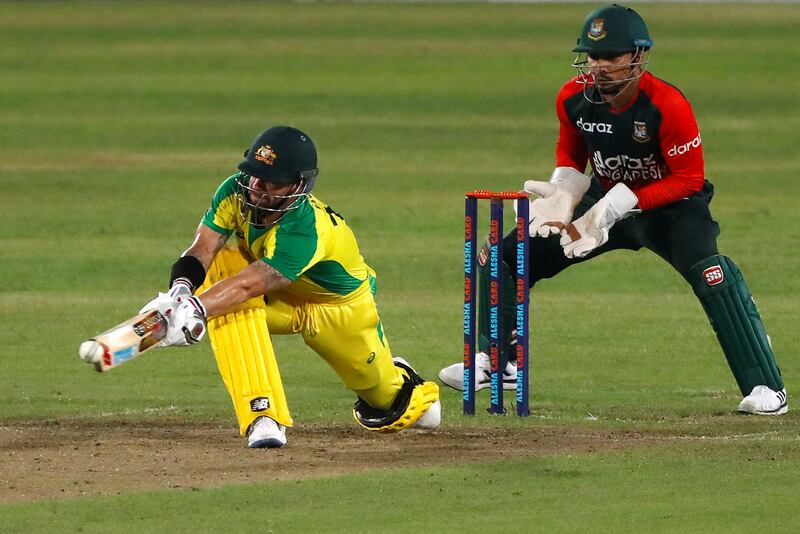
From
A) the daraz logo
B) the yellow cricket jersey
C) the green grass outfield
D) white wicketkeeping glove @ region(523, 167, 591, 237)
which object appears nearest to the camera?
the green grass outfield

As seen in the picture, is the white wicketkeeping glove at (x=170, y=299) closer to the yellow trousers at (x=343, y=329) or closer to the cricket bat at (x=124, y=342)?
the cricket bat at (x=124, y=342)

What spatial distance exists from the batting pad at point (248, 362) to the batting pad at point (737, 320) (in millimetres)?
2164

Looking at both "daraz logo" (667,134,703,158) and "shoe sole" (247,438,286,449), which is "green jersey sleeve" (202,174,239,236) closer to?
"shoe sole" (247,438,286,449)

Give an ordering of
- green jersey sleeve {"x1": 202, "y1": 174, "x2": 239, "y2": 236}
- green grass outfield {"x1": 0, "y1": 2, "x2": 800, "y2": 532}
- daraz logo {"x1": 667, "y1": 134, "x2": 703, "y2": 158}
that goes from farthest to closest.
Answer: daraz logo {"x1": 667, "y1": 134, "x2": 703, "y2": 158}
green jersey sleeve {"x1": 202, "y1": 174, "x2": 239, "y2": 236}
green grass outfield {"x1": 0, "y1": 2, "x2": 800, "y2": 532}

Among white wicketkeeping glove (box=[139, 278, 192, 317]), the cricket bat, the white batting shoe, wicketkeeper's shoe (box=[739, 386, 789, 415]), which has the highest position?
white wicketkeeping glove (box=[139, 278, 192, 317])

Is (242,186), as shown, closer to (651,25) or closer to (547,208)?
(547,208)

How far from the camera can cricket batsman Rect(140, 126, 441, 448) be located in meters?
7.21

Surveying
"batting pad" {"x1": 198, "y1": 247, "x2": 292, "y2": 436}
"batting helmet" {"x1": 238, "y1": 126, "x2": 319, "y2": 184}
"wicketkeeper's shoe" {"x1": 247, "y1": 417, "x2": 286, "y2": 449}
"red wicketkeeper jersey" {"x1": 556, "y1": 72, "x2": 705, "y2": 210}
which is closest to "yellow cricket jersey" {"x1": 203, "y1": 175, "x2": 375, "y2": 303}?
"batting helmet" {"x1": 238, "y1": 126, "x2": 319, "y2": 184}

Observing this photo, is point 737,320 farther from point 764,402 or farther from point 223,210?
point 223,210

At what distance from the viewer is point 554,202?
875 cm

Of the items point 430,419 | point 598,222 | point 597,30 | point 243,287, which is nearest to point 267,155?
point 243,287

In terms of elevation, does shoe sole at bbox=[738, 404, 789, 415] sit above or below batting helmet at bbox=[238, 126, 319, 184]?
below

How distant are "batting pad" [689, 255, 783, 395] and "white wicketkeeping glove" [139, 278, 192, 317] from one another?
2.53 m

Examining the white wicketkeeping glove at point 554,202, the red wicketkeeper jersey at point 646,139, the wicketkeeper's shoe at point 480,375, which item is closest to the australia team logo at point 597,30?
the red wicketkeeper jersey at point 646,139
